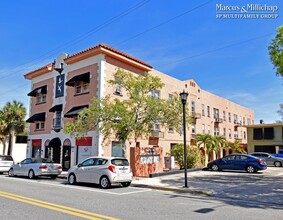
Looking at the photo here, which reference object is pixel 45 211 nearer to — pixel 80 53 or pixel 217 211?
pixel 217 211

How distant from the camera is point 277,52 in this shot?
1628 cm

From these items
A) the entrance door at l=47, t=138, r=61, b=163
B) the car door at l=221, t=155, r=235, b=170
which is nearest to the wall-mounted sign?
the entrance door at l=47, t=138, r=61, b=163

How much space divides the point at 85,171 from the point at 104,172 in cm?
148

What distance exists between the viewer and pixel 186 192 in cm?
1273

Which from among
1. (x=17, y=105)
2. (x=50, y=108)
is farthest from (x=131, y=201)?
(x=17, y=105)

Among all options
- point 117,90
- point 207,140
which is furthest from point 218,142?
point 117,90

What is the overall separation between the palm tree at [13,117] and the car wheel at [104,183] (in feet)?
75.2

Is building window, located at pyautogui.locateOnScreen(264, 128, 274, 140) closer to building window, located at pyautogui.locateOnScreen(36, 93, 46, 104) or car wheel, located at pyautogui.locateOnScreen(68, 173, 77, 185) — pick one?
building window, located at pyautogui.locateOnScreen(36, 93, 46, 104)

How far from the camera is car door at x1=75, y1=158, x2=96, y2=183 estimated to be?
1481cm

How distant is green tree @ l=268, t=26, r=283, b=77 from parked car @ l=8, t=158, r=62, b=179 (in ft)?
49.8

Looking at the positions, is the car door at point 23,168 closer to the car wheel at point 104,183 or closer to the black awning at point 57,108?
the black awning at point 57,108

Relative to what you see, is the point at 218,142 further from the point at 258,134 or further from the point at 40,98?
the point at 40,98

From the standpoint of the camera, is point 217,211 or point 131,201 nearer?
point 217,211

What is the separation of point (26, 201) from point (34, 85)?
→ 22413 millimetres
